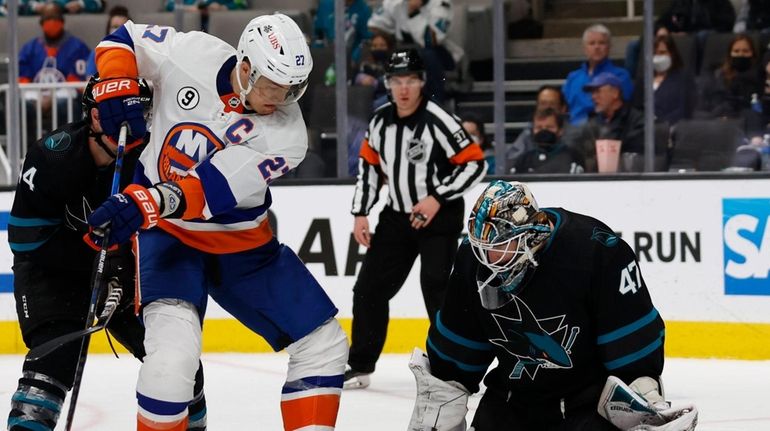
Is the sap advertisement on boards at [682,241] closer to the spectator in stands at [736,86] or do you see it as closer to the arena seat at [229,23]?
the spectator in stands at [736,86]

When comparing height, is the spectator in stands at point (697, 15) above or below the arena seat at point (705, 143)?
above

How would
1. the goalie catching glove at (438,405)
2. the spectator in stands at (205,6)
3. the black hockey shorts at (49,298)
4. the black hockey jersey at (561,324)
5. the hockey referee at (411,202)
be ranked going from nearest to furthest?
the black hockey jersey at (561,324)
the goalie catching glove at (438,405)
the black hockey shorts at (49,298)
the hockey referee at (411,202)
the spectator in stands at (205,6)

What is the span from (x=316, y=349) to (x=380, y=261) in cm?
201

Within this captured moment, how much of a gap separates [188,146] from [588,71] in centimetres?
337

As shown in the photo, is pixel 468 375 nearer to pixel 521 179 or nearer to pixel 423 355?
pixel 423 355

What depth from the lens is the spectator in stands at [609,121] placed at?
20.4 ft

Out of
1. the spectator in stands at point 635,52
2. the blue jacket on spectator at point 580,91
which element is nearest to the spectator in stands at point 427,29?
the blue jacket on spectator at point 580,91

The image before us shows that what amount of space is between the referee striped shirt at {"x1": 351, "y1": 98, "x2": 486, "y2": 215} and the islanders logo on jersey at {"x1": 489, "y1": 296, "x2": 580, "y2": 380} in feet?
7.36

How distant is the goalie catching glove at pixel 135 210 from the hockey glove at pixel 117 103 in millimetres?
239

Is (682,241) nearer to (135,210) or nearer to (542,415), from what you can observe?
(542,415)

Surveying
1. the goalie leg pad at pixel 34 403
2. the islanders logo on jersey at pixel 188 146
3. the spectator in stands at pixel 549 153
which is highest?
the islanders logo on jersey at pixel 188 146

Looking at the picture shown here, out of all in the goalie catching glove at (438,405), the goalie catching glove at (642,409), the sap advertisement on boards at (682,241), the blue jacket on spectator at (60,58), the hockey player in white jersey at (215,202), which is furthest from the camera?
the blue jacket on spectator at (60,58)

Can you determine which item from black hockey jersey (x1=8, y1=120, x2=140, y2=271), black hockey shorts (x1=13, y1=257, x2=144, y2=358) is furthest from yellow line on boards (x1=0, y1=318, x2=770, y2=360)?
black hockey jersey (x1=8, y1=120, x2=140, y2=271)

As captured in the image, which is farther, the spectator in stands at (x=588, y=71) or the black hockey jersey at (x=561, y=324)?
the spectator in stands at (x=588, y=71)
